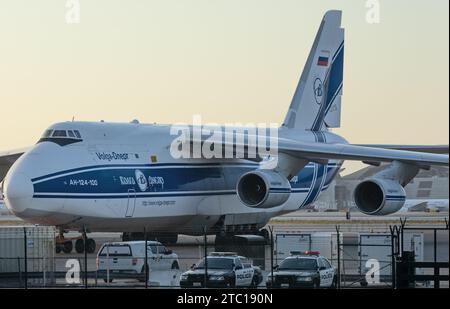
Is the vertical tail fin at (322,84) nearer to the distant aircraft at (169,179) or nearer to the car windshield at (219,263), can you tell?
the distant aircraft at (169,179)

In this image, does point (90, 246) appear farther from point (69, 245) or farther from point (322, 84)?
point (322, 84)

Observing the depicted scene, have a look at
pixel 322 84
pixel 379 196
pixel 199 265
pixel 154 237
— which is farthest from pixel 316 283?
pixel 322 84

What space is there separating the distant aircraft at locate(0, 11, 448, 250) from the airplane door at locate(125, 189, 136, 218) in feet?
0.10

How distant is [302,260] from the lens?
27766 mm

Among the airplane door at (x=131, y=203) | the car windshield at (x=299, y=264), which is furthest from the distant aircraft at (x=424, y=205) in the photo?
the car windshield at (x=299, y=264)

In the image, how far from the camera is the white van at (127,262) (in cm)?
2970

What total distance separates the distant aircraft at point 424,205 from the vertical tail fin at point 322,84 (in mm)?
50930

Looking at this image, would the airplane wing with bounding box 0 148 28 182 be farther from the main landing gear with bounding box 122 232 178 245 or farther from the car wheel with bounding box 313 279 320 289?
the car wheel with bounding box 313 279 320 289

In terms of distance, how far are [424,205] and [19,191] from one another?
242ft

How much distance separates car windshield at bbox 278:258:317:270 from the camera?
1083 inches

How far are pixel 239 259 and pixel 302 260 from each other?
1.51 meters

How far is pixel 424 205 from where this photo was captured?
10219cm

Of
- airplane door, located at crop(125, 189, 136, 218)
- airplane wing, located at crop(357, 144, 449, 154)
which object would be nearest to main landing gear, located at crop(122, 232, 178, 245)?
airplane door, located at crop(125, 189, 136, 218)
